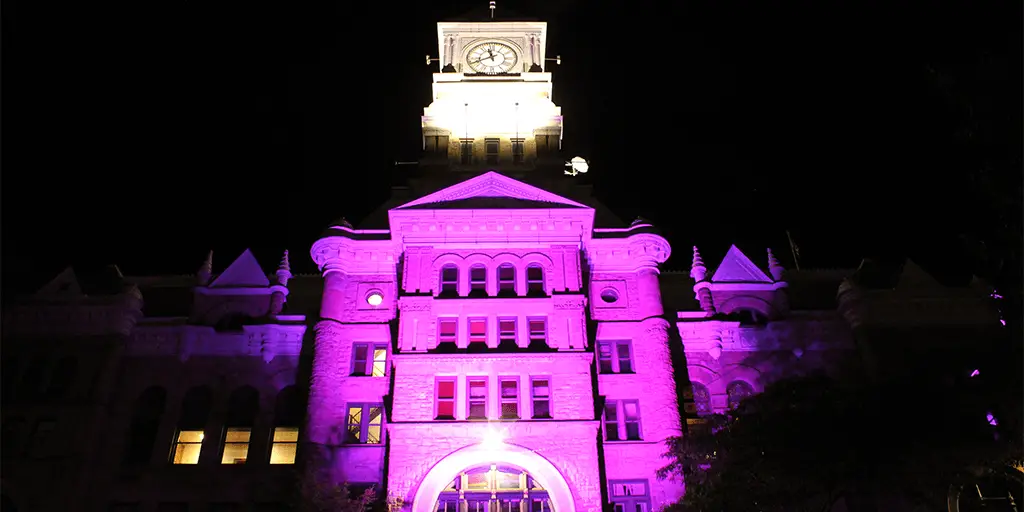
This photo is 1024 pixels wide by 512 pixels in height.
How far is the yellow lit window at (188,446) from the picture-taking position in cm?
3228

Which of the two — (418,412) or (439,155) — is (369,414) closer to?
(418,412)

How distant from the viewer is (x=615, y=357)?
114ft

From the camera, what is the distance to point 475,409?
31.5 m

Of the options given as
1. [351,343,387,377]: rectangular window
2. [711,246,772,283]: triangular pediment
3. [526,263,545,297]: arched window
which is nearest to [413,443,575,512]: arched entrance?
[351,343,387,377]: rectangular window

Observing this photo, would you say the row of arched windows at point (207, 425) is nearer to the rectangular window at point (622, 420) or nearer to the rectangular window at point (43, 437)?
the rectangular window at point (43, 437)

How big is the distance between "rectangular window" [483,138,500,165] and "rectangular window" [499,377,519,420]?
601 inches

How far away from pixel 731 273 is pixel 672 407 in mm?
9376

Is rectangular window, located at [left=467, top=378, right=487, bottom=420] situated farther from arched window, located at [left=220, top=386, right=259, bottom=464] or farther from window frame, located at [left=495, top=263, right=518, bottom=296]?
arched window, located at [left=220, top=386, right=259, bottom=464]

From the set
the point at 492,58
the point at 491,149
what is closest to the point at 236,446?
the point at 491,149

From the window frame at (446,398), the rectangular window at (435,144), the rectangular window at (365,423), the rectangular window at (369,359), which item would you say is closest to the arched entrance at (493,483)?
the window frame at (446,398)

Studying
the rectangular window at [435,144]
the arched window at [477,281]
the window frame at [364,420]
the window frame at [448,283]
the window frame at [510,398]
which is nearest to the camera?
the window frame at [510,398]

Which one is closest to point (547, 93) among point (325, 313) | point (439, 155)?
point (439, 155)

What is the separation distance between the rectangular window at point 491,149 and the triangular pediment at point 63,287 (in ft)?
68.8

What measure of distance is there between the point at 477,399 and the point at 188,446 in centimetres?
1200
